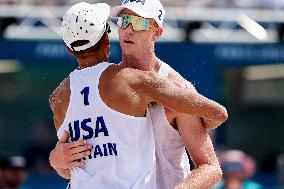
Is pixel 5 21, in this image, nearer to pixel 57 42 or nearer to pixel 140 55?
pixel 57 42

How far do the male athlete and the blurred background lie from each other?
677cm

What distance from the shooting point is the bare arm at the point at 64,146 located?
474cm

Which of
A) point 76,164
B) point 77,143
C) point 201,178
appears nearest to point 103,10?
point 77,143

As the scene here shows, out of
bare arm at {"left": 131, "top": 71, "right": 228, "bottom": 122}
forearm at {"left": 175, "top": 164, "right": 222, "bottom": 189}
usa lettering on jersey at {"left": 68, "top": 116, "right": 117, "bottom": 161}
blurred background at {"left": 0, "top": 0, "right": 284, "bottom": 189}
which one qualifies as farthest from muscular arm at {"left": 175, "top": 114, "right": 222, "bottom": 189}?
blurred background at {"left": 0, "top": 0, "right": 284, "bottom": 189}

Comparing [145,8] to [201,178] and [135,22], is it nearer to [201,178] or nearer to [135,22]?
[135,22]

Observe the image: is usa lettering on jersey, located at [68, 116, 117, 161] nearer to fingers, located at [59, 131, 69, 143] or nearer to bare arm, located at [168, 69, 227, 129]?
fingers, located at [59, 131, 69, 143]

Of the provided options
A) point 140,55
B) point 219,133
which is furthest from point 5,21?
point 140,55

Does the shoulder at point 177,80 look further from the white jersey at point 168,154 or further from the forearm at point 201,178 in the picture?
the forearm at point 201,178

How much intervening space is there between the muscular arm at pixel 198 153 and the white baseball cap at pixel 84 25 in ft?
1.85

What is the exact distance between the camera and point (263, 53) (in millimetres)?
13164

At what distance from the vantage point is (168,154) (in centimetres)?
488

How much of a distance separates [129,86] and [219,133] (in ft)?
27.4

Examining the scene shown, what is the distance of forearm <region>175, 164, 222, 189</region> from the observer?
475 centimetres

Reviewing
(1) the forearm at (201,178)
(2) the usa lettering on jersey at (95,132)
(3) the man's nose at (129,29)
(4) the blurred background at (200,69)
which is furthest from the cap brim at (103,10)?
(4) the blurred background at (200,69)
